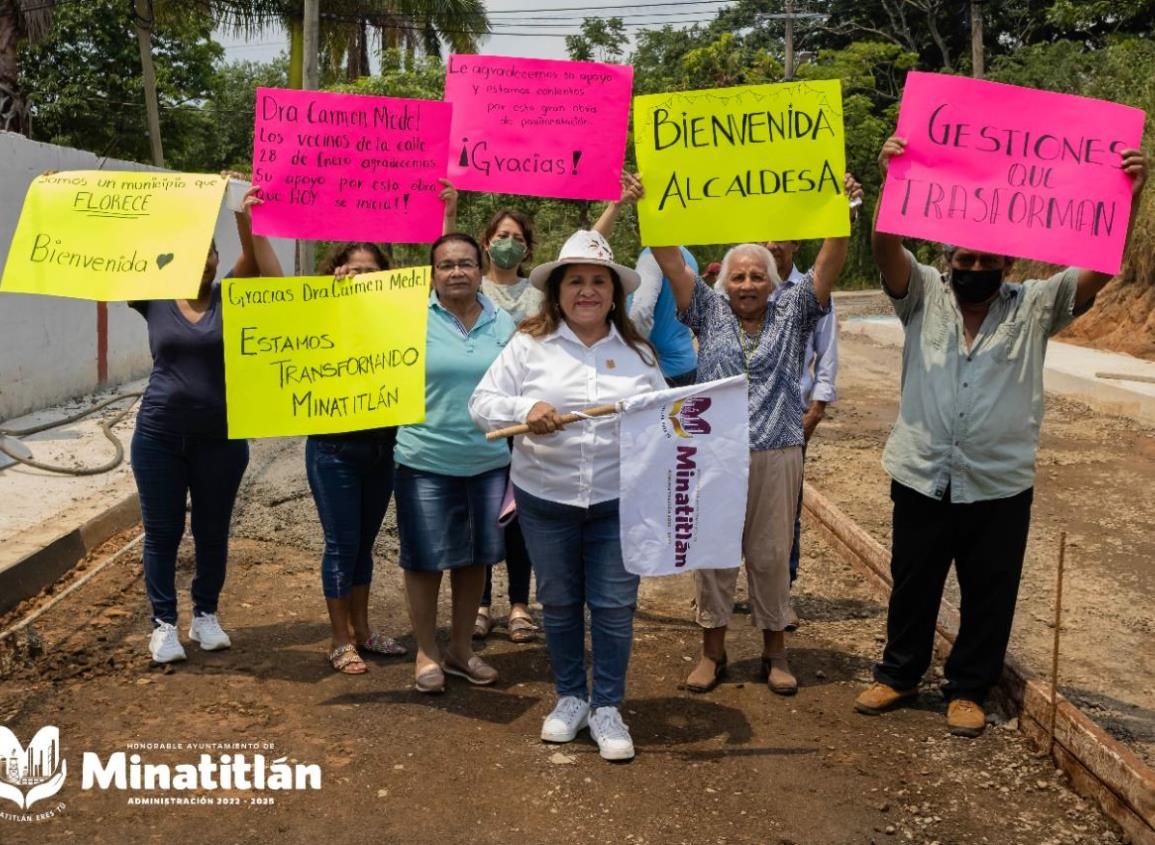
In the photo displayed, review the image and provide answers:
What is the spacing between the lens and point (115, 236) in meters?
4.91

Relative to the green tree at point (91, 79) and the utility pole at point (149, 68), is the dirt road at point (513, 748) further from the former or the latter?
the green tree at point (91, 79)

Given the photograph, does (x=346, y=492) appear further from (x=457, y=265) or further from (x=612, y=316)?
(x=612, y=316)

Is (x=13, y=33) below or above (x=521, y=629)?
above

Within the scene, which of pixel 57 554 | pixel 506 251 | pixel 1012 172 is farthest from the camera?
pixel 57 554

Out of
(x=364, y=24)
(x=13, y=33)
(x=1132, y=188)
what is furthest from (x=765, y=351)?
(x=364, y=24)

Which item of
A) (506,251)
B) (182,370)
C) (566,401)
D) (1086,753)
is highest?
(506,251)

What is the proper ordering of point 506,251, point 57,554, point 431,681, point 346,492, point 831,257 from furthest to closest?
point 57,554
point 506,251
point 346,492
point 431,681
point 831,257

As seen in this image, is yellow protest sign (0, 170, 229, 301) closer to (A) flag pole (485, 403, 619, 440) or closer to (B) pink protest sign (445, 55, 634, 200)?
(B) pink protest sign (445, 55, 634, 200)

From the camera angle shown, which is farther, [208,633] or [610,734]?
[208,633]

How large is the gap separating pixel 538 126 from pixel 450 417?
1537 mm

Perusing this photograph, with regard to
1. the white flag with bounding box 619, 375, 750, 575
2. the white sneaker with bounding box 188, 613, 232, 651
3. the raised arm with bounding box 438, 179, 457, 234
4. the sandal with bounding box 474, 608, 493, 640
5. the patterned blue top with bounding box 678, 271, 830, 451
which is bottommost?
the sandal with bounding box 474, 608, 493, 640

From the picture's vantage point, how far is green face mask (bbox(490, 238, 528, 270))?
5766 mm

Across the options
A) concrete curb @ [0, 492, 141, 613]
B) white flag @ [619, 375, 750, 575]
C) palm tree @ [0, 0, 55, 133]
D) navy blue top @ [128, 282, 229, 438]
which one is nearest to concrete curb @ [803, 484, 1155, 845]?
white flag @ [619, 375, 750, 575]

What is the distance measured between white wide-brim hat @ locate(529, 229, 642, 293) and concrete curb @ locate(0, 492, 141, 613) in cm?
350
